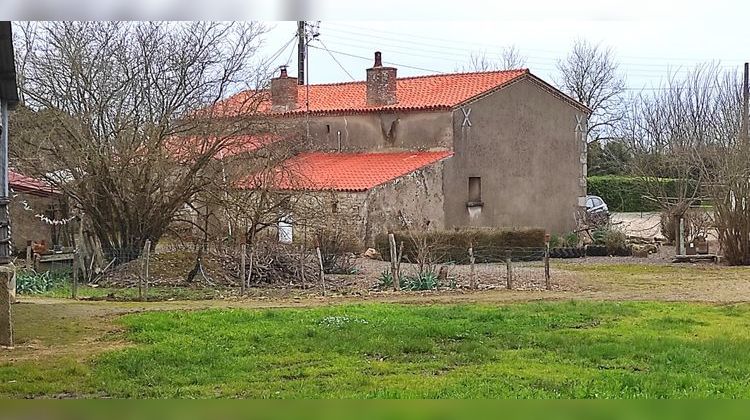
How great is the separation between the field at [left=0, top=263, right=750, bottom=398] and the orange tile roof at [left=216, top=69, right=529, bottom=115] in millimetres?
10070

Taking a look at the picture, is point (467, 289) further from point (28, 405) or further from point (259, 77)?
point (28, 405)

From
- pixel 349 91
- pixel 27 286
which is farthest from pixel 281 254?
pixel 349 91

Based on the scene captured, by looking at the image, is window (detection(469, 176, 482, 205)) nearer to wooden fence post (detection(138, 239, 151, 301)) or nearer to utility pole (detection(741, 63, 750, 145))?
utility pole (detection(741, 63, 750, 145))

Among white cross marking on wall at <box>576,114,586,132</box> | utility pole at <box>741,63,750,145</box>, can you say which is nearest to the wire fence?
utility pole at <box>741,63,750,145</box>

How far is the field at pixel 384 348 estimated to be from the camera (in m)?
6.96

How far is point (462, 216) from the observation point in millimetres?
22625

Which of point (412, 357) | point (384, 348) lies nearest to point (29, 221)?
point (384, 348)

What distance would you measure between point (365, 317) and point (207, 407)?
16.2 feet

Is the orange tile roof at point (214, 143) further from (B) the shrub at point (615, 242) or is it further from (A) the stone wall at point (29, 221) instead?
(B) the shrub at point (615, 242)

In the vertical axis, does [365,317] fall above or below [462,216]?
below

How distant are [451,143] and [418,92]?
6.42 feet

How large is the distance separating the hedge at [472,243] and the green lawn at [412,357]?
593 cm

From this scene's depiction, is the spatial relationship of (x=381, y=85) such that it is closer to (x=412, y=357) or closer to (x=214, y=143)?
(x=214, y=143)

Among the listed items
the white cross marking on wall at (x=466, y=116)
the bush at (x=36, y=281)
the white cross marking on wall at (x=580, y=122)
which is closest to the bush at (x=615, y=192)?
the white cross marking on wall at (x=580, y=122)
